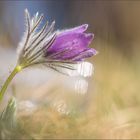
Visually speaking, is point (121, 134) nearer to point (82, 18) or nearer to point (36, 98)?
point (36, 98)

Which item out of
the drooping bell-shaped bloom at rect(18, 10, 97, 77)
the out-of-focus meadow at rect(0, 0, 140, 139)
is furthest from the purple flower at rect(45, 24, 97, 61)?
the out-of-focus meadow at rect(0, 0, 140, 139)

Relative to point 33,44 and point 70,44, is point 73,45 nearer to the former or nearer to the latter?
point 70,44

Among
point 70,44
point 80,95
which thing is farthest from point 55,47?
point 80,95

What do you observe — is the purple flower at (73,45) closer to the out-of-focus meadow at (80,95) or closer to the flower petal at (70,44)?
the flower petal at (70,44)

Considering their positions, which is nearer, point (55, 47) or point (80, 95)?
point (55, 47)

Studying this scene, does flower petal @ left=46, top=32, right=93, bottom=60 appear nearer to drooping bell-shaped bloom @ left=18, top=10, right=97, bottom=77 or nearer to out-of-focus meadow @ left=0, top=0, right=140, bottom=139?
drooping bell-shaped bloom @ left=18, top=10, right=97, bottom=77

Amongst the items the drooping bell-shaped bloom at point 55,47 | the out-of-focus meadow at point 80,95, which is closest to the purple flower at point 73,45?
the drooping bell-shaped bloom at point 55,47
